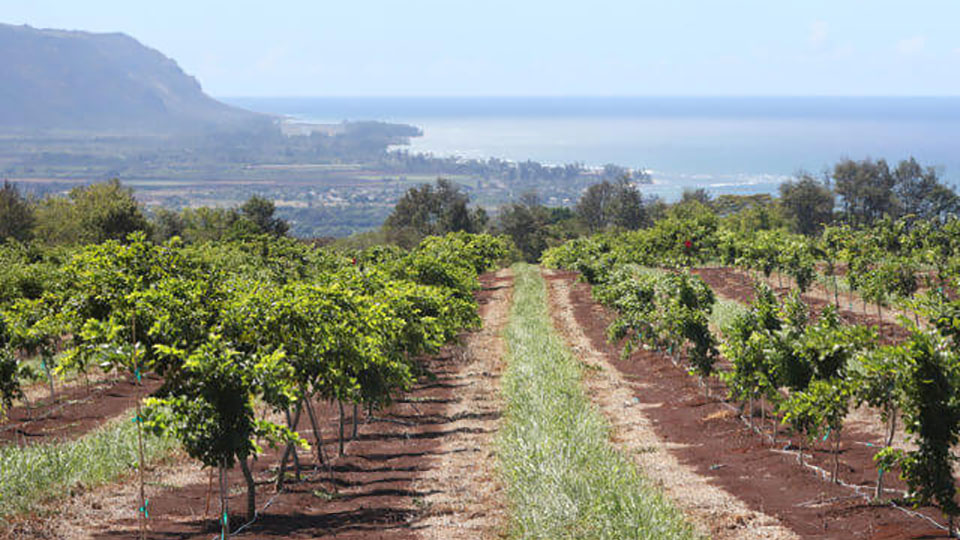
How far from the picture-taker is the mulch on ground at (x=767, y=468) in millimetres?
13742

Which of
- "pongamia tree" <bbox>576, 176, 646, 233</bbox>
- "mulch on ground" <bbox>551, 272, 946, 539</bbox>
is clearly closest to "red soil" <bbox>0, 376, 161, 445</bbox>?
"mulch on ground" <bbox>551, 272, 946, 539</bbox>

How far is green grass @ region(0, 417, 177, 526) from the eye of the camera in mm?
14102

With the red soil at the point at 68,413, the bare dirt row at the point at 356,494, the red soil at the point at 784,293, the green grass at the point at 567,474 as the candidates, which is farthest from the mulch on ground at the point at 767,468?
the red soil at the point at 68,413

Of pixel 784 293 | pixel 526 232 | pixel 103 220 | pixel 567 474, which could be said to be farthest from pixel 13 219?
pixel 567 474

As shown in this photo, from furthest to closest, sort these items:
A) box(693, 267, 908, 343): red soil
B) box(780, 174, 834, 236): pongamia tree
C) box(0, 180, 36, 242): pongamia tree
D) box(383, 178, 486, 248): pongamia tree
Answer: box(383, 178, 486, 248): pongamia tree < box(780, 174, 834, 236): pongamia tree < box(0, 180, 36, 242): pongamia tree < box(693, 267, 908, 343): red soil

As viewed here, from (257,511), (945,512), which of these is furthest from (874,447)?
(257,511)

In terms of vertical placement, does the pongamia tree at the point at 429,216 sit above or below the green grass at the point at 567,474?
below

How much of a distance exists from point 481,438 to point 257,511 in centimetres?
833

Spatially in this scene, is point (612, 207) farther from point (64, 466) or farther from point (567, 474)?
point (64, 466)

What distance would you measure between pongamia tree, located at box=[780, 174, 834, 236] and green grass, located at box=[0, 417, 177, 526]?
10999cm

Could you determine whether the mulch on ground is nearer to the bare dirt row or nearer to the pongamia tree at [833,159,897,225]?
the bare dirt row

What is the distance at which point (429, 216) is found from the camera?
428 feet

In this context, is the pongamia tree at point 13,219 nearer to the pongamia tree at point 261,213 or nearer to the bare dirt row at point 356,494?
the pongamia tree at point 261,213

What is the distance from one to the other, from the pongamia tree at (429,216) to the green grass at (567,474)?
92.0 m
